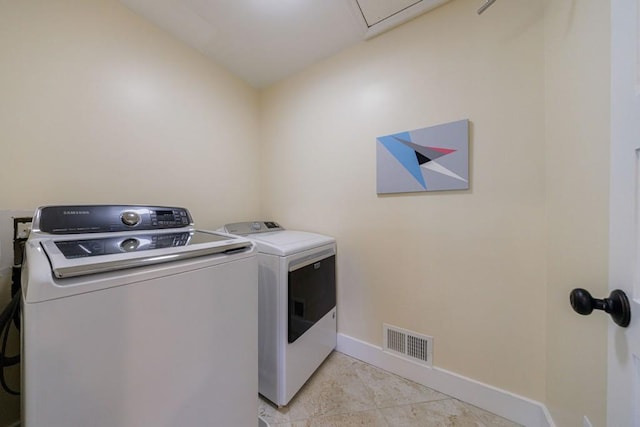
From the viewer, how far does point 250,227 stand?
1.67m

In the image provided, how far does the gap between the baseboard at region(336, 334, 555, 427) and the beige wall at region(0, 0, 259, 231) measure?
1563 millimetres

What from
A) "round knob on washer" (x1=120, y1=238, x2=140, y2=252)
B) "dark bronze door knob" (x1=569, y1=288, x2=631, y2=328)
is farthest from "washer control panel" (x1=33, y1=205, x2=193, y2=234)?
"dark bronze door knob" (x1=569, y1=288, x2=631, y2=328)

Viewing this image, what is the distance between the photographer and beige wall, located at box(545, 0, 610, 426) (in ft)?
2.23

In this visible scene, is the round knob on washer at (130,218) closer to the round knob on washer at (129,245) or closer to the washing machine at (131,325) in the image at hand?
the washing machine at (131,325)

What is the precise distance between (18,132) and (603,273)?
91.5 inches

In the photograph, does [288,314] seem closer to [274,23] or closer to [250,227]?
[250,227]

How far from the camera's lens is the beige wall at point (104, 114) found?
988 mm

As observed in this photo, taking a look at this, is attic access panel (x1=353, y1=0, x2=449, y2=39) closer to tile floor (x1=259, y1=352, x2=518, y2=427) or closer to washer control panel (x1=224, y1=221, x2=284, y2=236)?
washer control panel (x1=224, y1=221, x2=284, y2=236)

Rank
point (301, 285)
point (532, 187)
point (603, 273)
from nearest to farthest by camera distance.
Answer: point (603, 273) < point (532, 187) < point (301, 285)

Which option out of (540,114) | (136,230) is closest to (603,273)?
(540,114)

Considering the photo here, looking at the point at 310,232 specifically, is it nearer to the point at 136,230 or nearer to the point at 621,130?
the point at 136,230

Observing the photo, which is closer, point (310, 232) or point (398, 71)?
point (398, 71)

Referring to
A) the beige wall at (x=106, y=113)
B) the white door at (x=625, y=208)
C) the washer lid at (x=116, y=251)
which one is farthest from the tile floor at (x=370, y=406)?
the beige wall at (x=106, y=113)

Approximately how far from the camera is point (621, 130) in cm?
52
